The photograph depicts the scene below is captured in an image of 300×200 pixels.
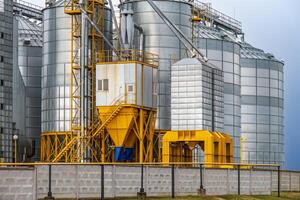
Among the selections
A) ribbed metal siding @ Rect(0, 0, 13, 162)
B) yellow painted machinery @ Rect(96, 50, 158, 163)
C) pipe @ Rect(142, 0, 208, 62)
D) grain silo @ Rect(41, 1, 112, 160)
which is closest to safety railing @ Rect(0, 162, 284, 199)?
yellow painted machinery @ Rect(96, 50, 158, 163)

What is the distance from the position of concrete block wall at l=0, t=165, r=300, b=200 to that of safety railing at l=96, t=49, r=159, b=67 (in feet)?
78.0

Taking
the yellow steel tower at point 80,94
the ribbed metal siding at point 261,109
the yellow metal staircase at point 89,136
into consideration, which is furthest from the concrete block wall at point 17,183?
the ribbed metal siding at point 261,109

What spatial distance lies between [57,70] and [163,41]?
11531 millimetres

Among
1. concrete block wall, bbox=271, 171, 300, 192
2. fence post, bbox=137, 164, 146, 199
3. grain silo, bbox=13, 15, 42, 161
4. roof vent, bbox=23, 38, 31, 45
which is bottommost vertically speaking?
concrete block wall, bbox=271, 171, 300, 192

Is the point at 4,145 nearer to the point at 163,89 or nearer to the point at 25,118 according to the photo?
the point at 25,118

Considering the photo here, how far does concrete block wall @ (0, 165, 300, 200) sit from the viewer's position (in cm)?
3941

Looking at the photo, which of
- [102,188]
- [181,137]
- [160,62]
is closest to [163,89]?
[160,62]

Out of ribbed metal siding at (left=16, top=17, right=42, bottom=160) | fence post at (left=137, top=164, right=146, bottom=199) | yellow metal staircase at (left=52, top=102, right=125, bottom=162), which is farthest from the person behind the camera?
ribbed metal siding at (left=16, top=17, right=42, bottom=160)

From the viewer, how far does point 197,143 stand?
7056 cm

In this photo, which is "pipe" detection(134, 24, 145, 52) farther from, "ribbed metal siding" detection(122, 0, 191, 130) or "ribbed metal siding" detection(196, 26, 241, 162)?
"ribbed metal siding" detection(196, 26, 241, 162)

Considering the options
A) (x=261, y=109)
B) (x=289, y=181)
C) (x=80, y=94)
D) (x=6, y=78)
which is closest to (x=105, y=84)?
(x=80, y=94)

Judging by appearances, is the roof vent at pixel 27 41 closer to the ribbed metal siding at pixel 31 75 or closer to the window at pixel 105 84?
the ribbed metal siding at pixel 31 75

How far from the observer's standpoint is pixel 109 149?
74.8 metres

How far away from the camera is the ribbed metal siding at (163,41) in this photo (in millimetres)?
76688
